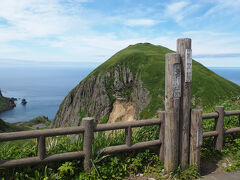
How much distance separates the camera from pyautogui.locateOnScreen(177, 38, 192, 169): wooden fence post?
5.35m

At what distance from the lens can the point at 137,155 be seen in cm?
591

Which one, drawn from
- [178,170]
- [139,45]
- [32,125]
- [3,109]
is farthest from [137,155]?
[3,109]

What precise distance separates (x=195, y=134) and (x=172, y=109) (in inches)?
39.2

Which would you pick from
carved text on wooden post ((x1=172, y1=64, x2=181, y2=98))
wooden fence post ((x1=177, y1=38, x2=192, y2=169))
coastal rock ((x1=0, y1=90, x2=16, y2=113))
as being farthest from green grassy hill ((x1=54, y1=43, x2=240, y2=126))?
coastal rock ((x1=0, y1=90, x2=16, y2=113))

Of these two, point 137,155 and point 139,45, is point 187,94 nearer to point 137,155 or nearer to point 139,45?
point 137,155

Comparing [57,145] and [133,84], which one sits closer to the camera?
[57,145]

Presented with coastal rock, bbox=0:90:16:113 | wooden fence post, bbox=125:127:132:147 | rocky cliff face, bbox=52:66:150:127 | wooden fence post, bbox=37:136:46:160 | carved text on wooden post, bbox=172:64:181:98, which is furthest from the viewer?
coastal rock, bbox=0:90:16:113

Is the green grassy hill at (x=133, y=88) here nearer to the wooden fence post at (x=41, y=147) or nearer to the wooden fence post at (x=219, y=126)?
the wooden fence post at (x=219, y=126)

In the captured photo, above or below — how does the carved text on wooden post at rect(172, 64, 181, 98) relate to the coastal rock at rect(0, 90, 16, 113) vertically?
above

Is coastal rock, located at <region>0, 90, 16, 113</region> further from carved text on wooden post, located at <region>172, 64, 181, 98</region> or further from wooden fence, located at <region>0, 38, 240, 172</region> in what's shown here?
carved text on wooden post, located at <region>172, 64, 181, 98</region>

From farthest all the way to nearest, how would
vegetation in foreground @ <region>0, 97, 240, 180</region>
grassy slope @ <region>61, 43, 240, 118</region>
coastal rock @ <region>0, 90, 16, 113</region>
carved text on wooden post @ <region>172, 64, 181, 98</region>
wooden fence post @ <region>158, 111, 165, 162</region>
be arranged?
coastal rock @ <region>0, 90, 16, 113</region> < grassy slope @ <region>61, 43, 240, 118</region> < wooden fence post @ <region>158, 111, 165, 162</region> < carved text on wooden post @ <region>172, 64, 181, 98</region> < vegetation in foreground @ <region>0, 97, 240, 180</region>

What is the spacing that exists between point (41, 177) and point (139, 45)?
279 feet

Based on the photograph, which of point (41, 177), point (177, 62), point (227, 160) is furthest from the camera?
point (227, 160)

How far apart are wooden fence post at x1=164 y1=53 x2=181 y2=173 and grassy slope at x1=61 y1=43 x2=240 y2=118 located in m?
35.0
